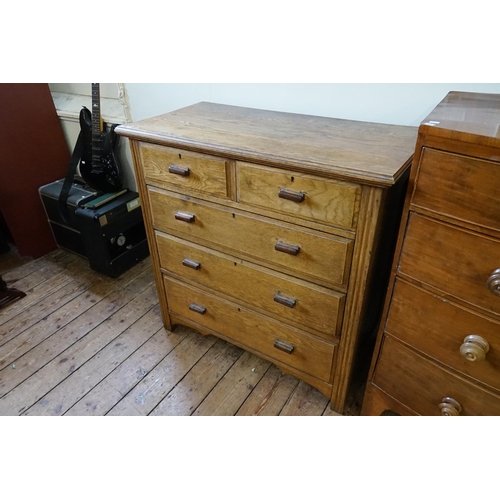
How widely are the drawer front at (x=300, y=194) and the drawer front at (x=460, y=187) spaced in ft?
0.57

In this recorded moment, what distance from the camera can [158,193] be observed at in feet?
4.40

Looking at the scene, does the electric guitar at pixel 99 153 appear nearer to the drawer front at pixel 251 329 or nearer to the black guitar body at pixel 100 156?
the black guitar body at pixel 100 156

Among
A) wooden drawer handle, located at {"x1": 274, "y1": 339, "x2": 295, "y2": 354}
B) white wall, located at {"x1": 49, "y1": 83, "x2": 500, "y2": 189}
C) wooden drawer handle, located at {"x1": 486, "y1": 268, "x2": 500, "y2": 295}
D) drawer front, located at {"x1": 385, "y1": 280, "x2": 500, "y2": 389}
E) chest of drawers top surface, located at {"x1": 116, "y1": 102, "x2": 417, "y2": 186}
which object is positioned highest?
white wall, located at {"x1": 49, "y1": 83, "x2": 500, "y2": 189}

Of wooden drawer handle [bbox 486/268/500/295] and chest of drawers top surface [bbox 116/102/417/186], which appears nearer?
wooden drawer handle [bbox 486/268/500/295]

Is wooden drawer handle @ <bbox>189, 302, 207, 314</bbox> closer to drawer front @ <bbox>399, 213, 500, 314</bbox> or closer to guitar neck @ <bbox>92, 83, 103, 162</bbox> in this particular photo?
drawer front @ <bbox>399, 213, 500, 314</bbox>

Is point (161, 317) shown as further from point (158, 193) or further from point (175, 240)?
point (158, 193)

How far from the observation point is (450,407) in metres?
0.99

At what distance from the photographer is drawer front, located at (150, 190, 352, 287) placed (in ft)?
3.53

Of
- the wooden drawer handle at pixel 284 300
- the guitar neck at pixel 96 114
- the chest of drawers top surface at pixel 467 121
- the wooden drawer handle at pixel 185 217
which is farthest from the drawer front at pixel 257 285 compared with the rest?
the guitar neck at pixel 96 114

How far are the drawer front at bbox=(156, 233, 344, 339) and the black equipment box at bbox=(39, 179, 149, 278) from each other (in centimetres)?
63

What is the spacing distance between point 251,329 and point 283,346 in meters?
0.15

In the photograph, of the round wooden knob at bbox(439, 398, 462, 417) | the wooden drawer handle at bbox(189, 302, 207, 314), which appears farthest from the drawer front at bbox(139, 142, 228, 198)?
the round wooden knob at bbox(439, 398, 462, 417)

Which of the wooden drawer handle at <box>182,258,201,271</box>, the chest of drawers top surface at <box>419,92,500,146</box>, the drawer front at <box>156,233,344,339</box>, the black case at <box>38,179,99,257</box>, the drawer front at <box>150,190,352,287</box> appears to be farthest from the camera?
the black case at <box>38,179,99,257</box>

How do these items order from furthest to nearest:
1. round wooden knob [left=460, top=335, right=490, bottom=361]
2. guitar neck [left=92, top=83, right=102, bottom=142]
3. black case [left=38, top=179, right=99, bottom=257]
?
black case [left=38, top=179, right=99, bottom=257] → guitar neck [left=92, top=83, right=102, bottom=142] → round wooden knob [left=460, top=335, right=490, bottom=361]
